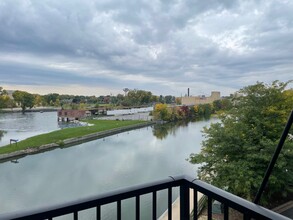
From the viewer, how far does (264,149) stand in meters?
5.85

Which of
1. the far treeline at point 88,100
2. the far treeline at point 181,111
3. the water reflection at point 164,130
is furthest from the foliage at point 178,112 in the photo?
the far treeline at point 88,100

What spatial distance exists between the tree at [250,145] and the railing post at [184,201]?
4.89m

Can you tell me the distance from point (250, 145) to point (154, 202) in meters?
5.86

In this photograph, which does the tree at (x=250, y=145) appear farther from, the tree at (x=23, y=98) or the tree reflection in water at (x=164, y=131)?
the tree at (x=23, y=98)

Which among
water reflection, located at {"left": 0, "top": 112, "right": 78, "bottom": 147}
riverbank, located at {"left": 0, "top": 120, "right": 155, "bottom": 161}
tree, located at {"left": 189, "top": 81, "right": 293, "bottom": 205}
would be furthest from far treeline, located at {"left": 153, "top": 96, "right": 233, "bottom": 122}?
tree, located at {"left": 189, "top": 81, "right": 293, "bottom": 205}

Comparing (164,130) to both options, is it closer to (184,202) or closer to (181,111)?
(181,111)

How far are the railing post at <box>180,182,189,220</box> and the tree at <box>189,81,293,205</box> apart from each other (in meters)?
4.89

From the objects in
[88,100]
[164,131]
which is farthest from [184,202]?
[88,100]

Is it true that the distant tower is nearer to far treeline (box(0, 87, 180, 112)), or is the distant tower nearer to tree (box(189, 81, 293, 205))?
far treeline (box(0, 87, 180, 112))

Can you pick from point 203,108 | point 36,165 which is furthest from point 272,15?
point 203,108

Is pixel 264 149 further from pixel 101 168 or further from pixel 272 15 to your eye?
pixel 101 168

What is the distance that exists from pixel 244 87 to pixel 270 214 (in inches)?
272

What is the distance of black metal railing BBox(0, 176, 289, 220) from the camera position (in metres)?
0.73

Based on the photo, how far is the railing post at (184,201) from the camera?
1.02 meters
